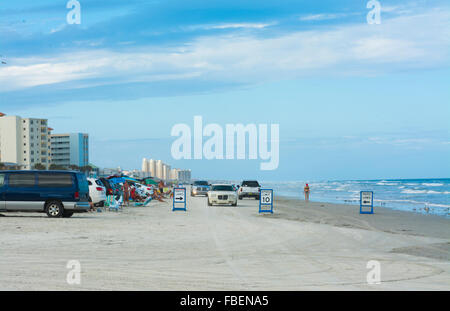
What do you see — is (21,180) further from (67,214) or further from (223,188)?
(223,188)

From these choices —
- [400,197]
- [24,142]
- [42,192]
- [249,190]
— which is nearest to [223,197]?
[249,190]

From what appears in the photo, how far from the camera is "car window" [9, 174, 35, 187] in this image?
78.7 feet

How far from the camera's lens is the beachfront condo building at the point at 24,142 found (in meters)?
172

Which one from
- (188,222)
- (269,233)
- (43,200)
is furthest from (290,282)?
(43,200)

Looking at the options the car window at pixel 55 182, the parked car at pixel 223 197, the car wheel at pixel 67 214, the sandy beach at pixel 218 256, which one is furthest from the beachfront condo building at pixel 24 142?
the sandy beach at pixel 218 256

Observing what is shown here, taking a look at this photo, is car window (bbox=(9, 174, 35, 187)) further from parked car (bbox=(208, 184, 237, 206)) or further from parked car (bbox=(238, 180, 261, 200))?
parked car (bbox=(238, 180, 261, 200))

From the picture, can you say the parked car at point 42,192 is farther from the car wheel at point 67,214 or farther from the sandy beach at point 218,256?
the sandy beach at point 218,256

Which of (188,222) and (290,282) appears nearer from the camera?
(290,282)

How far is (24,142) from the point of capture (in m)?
176

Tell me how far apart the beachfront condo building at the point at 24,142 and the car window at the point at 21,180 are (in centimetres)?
14903
